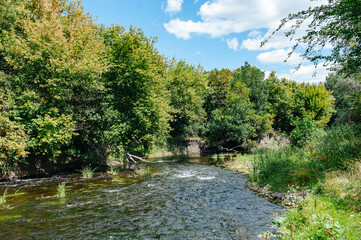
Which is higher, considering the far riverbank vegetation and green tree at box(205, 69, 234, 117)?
green tree at box(205, 69, 234, 117)

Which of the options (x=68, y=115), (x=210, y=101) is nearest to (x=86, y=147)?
(x=68, y=115)

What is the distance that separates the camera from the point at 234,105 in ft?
125

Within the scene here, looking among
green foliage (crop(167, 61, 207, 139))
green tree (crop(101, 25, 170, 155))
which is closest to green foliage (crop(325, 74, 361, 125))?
green tree (crop(101, 25, 170, 155))

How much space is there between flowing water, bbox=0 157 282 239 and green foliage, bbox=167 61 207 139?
85.6 ft

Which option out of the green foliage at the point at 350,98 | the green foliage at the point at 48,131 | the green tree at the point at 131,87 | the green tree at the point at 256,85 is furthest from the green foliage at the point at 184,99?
the green foliage at the point at 48,131

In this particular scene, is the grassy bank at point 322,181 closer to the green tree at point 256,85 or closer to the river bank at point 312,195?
the river bank at point 312,195

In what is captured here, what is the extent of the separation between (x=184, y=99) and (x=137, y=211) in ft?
104

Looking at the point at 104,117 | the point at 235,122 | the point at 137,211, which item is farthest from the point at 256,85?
the point at 137,211

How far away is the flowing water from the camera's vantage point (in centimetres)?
716

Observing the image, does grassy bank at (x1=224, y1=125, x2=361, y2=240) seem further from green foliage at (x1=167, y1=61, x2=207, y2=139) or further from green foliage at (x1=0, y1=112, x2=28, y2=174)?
green foliage at (x1=167, y1=61, x2=207, y2=139)

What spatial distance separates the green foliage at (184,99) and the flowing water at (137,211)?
26105 mm

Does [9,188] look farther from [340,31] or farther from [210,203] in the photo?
[340,31]

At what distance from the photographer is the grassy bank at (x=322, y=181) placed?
17.2 feet

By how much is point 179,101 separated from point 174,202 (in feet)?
99.1
